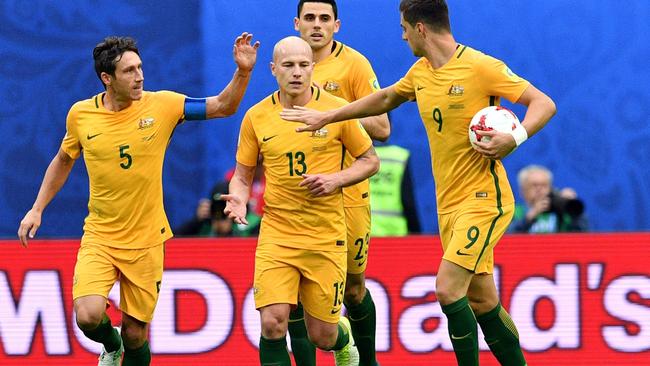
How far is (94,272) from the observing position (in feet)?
31.7

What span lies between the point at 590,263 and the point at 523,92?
259cm

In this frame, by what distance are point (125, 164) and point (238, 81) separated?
884 mm

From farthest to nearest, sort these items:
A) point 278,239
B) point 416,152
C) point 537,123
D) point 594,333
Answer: point 416,152 < point 594,333 < point 278,239 < point 537,123

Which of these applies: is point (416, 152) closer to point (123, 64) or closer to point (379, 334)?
point (379, 334)

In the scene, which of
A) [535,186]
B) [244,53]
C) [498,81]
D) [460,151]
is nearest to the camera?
[498,81]

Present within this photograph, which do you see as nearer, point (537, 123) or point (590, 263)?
point (537, 123)

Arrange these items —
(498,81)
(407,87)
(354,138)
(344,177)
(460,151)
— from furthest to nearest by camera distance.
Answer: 1. (354,138)
2. (407,87)
3. (344,177)
4. (460,151)
5. (498,81)

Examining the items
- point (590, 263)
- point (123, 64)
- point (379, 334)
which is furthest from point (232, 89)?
point (590, 263)

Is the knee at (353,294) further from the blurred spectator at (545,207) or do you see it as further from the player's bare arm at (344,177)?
the blurred spectator at (545,207)

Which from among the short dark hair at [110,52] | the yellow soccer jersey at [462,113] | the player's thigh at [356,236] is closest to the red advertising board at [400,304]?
the player's thigh at [356,236]

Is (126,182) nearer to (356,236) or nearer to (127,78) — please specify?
(127,78)

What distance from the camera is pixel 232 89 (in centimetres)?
973

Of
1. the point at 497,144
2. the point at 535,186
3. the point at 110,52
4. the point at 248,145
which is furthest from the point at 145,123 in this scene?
the point at 535,186

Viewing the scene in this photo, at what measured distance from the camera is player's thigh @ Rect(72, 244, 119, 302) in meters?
9.63
